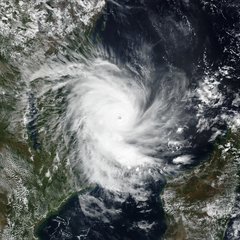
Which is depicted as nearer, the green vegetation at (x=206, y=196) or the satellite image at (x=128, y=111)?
the satellite image at (x=128, y=111)

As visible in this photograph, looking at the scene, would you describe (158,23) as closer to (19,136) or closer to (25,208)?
(19,136)

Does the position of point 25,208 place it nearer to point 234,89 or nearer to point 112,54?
point 112,54

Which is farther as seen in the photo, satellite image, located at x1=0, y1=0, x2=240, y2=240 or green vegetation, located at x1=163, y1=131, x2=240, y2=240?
green vegetation, located at x1=163, y1=131, x2=240, y2=240

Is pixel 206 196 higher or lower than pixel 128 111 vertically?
lower

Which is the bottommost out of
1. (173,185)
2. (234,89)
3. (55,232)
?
(55,232)

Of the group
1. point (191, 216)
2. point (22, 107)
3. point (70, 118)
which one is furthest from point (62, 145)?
point (191, 216)

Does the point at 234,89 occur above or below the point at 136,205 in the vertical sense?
above
